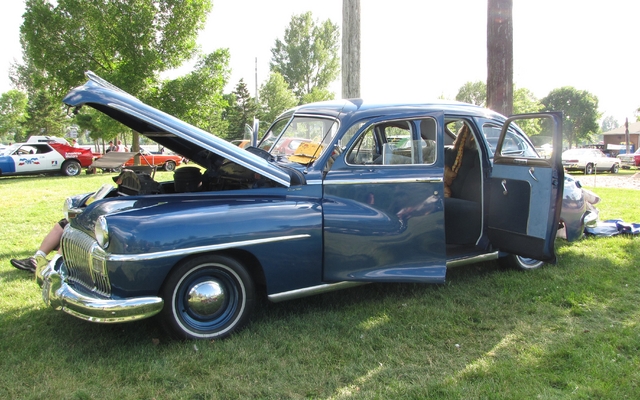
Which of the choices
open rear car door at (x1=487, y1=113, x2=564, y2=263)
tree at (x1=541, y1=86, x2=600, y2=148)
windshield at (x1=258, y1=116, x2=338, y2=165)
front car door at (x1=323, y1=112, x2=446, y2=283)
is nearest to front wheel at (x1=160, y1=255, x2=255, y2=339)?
front car door at (x1=323, y1=112, x2=446, y2=283)

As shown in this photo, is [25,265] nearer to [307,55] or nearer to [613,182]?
[613,182]

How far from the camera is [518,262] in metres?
5.34

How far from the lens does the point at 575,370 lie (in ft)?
10.6

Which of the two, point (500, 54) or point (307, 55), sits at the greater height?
point (307, 55)

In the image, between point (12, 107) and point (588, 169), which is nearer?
point (588, 169)

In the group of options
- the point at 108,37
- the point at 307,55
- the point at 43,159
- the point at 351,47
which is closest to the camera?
the point at 351,47

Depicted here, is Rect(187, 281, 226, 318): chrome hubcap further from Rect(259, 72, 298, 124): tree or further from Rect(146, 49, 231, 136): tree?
Answer: Rect(259, 72, 298, 124): tree

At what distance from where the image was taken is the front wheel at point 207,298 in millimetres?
3486

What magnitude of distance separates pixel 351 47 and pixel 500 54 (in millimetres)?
2726

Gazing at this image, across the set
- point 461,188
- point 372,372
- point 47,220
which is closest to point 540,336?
point 372,372

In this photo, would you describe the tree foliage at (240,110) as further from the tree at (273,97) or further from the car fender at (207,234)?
the car fender at (207,234)

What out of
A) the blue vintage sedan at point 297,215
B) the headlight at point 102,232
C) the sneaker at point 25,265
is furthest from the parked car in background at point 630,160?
the headlight at point 102,232

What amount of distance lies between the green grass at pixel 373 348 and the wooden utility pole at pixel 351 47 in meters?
3.59

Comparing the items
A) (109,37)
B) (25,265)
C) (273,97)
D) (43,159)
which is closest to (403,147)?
(25,265)
